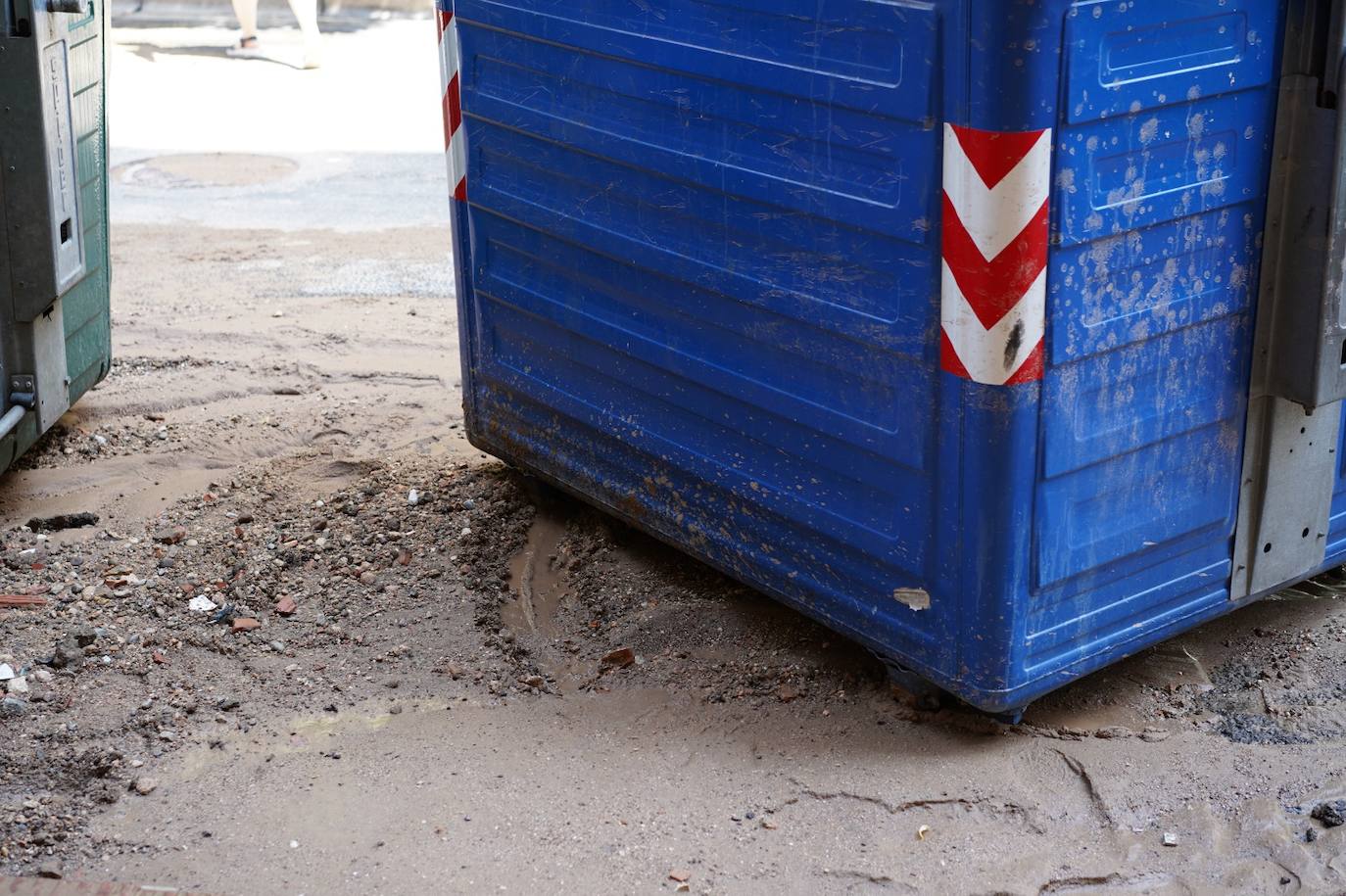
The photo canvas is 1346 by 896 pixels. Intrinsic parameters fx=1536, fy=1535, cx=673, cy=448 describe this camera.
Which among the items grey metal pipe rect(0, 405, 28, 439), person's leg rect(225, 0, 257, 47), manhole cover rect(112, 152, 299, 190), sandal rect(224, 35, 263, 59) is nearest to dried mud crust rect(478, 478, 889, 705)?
grey metal pipe rect(0, 405, 28, 439)

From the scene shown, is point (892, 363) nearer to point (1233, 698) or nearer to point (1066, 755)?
point (1066, 755)

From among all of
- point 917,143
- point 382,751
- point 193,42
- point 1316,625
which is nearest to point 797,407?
point 917,143

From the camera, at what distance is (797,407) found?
3287 millimetres

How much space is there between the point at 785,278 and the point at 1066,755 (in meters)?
1.16

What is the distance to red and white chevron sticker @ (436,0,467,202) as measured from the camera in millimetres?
4051

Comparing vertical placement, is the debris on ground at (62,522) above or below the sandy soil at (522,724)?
above

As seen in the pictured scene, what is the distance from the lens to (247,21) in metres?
11.9

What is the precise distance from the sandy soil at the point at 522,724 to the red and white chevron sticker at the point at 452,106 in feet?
2.96

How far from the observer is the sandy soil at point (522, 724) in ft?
9.59


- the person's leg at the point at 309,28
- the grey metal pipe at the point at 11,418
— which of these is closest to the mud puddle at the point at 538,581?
the grey metal pipe at the point at 11,418

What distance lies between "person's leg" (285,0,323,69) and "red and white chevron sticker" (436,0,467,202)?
7.59 m

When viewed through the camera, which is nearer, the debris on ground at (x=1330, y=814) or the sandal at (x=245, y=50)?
the debris on ground at (x=1330, y=814)

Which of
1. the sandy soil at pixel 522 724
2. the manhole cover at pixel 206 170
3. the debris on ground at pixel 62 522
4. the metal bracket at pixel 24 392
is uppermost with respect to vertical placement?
the manhole cover at pixel 206 170

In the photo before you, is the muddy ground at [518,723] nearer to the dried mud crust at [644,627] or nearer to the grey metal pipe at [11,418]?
the dried mud crust at [644,627]
